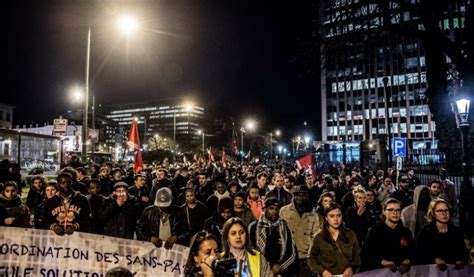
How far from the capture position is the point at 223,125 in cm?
7331

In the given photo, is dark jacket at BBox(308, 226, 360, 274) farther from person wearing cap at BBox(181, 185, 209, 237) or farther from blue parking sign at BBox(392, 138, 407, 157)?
blue parking sign at BBox(392, 138, 407, 157)

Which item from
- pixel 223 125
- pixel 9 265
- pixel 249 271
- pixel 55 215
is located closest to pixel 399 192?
pixel 249 271

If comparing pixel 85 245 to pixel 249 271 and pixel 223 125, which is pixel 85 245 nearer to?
pixel 249 271

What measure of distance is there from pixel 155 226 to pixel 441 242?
148 inches

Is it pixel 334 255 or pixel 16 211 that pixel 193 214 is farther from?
pixel 16 211

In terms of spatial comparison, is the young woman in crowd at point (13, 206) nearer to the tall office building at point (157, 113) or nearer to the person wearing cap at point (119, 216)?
the person wearing cap at point (119, 216)

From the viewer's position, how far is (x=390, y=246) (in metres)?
4.74

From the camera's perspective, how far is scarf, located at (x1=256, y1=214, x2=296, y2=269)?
4844 mm

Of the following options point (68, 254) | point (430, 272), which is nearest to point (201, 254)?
point (430, 272)

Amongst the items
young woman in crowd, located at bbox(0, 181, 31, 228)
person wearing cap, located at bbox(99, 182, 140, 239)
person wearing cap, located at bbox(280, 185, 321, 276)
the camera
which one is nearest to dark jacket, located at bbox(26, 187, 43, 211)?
young woman in crowd, located at bbox(0, 181, 31, 228)

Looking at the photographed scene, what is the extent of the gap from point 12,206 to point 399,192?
7.49m

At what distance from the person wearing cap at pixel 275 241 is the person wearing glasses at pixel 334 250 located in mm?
325

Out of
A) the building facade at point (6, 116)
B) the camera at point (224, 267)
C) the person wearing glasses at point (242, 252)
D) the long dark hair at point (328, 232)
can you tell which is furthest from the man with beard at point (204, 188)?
the building facade at point (6, 116)

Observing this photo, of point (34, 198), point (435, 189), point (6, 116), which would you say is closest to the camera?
point (435, 189)
